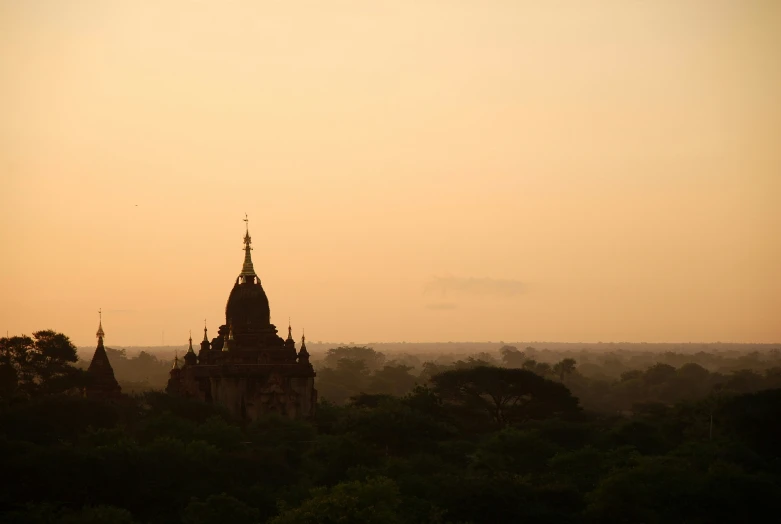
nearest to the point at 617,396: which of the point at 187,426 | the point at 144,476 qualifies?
the point at 187,426

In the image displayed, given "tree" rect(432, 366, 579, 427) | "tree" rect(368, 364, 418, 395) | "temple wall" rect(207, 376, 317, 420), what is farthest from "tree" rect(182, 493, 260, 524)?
"tree" rect(368, 364, 418, 395)

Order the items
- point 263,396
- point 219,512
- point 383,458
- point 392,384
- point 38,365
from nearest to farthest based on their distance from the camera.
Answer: point 219,512 < point 383,458 < point 263,396 < point 38,365 < point 392,384

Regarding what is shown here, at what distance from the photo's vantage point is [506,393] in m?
95.5

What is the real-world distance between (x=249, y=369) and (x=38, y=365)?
18.1 m

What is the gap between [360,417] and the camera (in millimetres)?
78938

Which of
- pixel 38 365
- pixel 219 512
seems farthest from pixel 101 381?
pixel 219 512

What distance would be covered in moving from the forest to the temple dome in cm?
698

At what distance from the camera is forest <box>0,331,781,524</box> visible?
Answer: 56.5 metres

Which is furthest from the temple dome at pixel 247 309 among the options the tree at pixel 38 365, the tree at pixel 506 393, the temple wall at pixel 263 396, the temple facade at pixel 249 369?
the tree at pixel 506 393

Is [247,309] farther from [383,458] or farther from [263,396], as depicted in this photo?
[383,458]

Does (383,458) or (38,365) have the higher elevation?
(38,365)

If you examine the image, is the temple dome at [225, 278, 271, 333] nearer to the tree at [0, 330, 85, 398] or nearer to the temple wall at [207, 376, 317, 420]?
the temple wall at [207, 376, 317, 420]

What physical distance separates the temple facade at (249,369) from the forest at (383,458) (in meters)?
2.48

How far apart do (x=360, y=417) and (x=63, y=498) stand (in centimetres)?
2519
